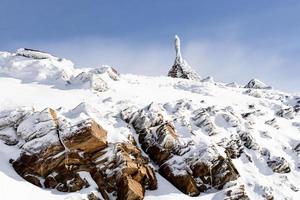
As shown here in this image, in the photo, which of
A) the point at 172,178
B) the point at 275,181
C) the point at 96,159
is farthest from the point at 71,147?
the point at 275,181

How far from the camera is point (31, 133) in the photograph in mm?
52156

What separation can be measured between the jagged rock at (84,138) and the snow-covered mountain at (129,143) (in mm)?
102

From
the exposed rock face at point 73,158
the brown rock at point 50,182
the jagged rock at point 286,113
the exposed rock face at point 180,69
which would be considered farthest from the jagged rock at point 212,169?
the exposed rock face at point 180,69

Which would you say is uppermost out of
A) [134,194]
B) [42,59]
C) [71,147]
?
[42,59]

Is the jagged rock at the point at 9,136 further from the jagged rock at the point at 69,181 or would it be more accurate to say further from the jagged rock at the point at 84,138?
the jagged rock at the point at 69,181

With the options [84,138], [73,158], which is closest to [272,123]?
[84,138]

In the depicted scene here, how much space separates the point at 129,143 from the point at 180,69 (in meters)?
65.9

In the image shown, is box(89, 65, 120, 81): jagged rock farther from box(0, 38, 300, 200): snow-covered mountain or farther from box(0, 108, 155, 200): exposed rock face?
box(0, 108, 155, 200): exposed rock face

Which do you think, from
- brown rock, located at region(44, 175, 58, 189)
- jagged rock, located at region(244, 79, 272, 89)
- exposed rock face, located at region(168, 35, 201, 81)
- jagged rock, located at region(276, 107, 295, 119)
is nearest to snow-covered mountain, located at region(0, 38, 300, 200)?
brown rock, located at region(44, 175, 58, 189)

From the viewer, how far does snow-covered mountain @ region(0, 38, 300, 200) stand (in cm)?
4994

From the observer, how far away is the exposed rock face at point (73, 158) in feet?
162

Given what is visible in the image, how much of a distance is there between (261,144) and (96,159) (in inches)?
882

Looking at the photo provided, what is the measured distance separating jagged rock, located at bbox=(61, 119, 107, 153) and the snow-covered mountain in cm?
10

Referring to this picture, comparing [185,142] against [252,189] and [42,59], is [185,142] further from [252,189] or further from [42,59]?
[42,59]
